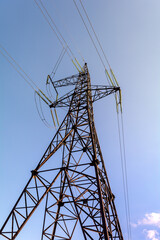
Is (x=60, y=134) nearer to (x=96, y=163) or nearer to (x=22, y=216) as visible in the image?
(x=96, y=163)

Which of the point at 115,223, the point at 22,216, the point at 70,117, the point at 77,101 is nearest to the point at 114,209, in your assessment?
the point at 115,223

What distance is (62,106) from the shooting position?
11.1 metres

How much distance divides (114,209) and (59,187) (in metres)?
2.84

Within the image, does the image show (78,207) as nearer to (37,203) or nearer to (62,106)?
(37,203)

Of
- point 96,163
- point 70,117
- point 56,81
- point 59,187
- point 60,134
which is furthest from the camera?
point 56,81

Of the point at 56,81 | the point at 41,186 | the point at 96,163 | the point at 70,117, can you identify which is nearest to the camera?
the point at 96,163

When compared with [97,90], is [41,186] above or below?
below

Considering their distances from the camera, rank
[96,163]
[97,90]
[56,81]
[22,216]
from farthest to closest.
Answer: [56,81] < [97,90] < [96,163] < [22,216]

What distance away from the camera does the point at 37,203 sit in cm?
622

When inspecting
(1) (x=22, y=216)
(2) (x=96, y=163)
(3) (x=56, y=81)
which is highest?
(3) (x=56, y=81)

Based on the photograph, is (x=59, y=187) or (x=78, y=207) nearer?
(x=78, y=207)

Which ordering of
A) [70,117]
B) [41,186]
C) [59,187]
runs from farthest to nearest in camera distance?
[70,117]
[59,187]
[41,186]

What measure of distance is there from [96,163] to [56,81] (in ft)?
30.9

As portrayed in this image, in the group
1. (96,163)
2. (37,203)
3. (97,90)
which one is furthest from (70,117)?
(37,203)
